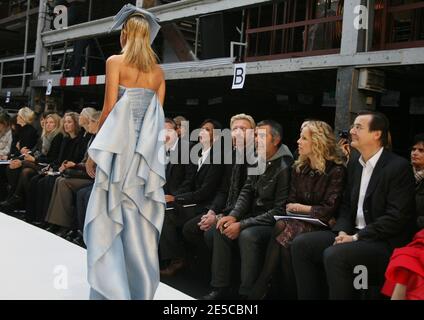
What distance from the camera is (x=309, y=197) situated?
3152 mm

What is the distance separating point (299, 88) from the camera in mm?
6301

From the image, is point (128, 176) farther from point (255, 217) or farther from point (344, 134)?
point (344, 134)

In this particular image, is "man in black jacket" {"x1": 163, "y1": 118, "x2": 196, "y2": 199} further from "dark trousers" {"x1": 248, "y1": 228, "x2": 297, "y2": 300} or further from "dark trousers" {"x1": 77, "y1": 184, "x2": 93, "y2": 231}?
"dark trousers" {"x1": 248, "y1": 228, "x2": 297, "y2": 300}

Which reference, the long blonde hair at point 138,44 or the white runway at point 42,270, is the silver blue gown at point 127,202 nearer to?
the long blonde hair at point 138,44

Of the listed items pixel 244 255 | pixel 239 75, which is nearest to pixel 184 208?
pixel 244 255

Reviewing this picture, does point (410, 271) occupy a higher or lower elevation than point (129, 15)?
lower

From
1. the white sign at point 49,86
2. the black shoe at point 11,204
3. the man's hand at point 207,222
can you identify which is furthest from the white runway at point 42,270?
the white sign at point 49,86

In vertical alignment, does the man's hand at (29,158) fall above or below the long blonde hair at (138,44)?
below

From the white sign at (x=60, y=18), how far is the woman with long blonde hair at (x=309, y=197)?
671cm

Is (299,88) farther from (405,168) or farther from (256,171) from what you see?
(405,168)

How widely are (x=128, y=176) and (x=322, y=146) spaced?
1477mm

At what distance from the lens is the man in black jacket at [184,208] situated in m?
3.94

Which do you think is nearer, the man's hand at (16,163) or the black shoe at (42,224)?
the black shoe at (42,224)

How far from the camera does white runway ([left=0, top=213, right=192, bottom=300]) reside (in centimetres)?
250
